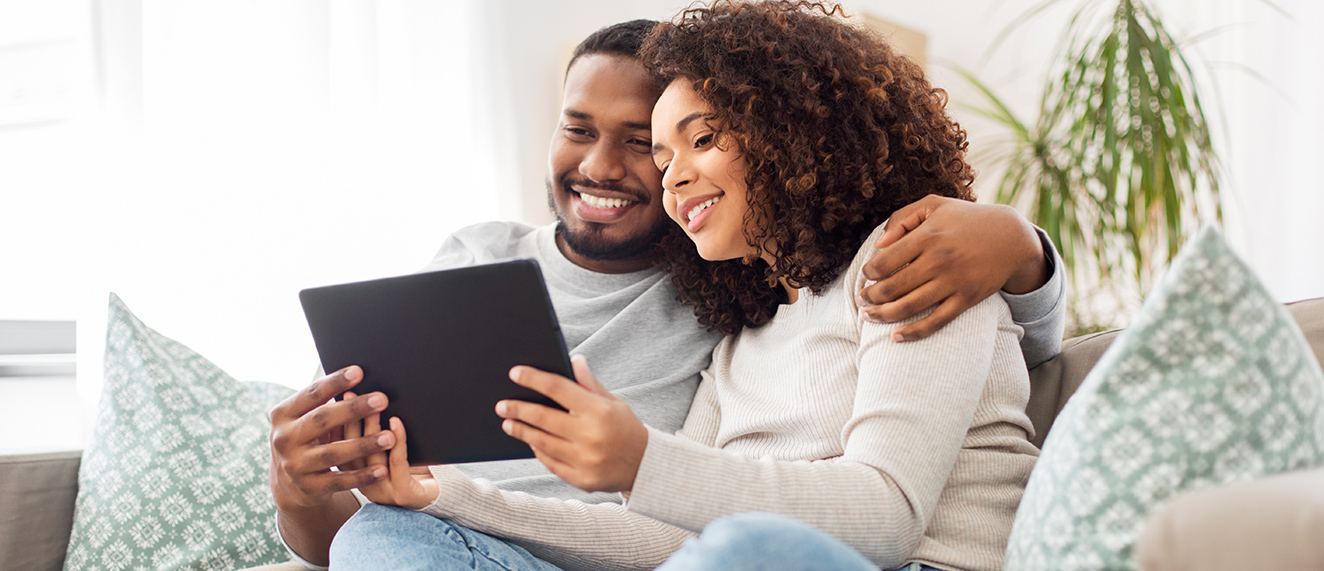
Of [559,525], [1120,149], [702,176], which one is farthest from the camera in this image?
[1120,149]

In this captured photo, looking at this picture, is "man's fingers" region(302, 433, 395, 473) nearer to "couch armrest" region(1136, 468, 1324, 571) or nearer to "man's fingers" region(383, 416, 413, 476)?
"man's fingers" region(383, 416, 413, 476)

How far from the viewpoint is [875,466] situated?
803 millimetres

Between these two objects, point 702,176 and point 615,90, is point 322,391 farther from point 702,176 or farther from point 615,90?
point 615,90

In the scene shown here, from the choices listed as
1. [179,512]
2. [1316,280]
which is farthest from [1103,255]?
[179,512]

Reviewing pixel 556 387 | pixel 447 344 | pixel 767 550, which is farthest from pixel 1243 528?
pixel 447 344

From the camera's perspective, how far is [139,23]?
1612 millimetres

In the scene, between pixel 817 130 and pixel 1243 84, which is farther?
pixel 1243 84

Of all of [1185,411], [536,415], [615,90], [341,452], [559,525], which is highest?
[615,90]

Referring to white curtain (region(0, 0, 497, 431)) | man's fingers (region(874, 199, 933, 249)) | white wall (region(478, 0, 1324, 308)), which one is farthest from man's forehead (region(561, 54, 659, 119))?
→ white wall (region(478, 0, 1324, 308))

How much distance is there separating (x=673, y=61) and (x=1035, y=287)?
0.52m

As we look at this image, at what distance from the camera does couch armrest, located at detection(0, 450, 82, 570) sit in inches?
45.9

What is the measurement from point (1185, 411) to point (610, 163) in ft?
3.05

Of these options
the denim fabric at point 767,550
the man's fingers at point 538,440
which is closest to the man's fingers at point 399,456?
the man's fingers at point 538,440

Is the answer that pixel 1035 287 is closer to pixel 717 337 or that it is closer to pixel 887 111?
pixel 887 111
